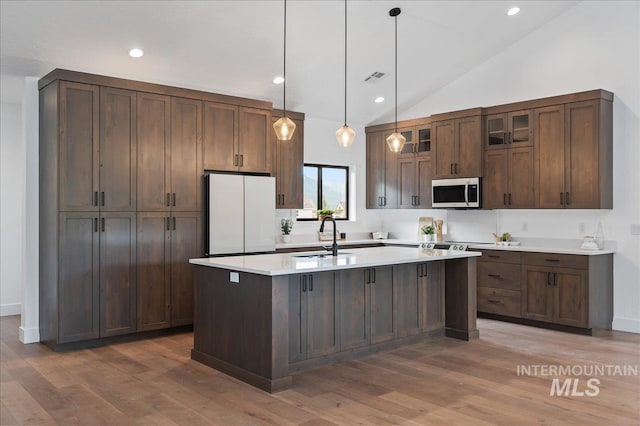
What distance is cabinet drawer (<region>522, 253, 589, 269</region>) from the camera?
571 centimetres

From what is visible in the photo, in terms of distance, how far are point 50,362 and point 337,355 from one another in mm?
2453

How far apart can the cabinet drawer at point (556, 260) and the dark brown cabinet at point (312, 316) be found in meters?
2.73

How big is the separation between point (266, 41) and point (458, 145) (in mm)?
2884

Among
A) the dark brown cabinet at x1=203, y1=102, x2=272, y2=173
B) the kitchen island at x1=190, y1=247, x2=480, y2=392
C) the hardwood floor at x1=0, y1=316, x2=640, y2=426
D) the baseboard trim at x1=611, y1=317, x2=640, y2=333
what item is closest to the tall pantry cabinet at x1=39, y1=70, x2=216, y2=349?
the dark brown cabinet at x1=203, y1=102, x2=272, y2=173

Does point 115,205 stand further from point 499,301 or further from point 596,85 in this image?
point 596,85

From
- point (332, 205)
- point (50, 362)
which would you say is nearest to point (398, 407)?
point (50, 362)

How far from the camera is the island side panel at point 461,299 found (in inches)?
214

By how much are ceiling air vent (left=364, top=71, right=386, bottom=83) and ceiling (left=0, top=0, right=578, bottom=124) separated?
0.25 ft

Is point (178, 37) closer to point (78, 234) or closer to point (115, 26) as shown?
point (115, 26)

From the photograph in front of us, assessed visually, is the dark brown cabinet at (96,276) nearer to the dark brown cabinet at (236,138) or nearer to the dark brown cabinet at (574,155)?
the dark brown cabinet at (236,138)

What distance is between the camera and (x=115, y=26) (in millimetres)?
4910

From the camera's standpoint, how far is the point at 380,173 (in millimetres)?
8266

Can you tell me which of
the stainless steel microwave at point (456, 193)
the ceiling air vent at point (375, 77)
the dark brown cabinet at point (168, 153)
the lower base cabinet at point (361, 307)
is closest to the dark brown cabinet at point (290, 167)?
the ceiling air vent at point (375, 77)

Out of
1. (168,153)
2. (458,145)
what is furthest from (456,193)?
(168,153)
